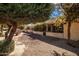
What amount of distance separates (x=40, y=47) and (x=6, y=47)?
30.9 inches

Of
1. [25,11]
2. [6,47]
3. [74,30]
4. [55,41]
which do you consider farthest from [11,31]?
[74,30]

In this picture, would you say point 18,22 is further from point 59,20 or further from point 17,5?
point 59,20

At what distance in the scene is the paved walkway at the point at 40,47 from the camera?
636 centimetres

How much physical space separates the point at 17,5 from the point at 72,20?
1347 mm

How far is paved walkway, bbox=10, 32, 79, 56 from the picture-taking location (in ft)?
20.9

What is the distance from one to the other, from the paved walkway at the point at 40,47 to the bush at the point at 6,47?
6.2 inches

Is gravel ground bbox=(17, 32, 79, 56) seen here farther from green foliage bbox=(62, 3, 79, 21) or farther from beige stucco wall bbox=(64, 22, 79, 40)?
green foliage bbox=(62, 3, 79, 21)

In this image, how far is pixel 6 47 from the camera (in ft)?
21.3

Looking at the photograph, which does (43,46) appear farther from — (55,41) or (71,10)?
(71,10)

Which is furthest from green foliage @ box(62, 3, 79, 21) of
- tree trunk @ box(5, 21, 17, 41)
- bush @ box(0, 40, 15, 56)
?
bush @ box(0, 40, 15, 56)

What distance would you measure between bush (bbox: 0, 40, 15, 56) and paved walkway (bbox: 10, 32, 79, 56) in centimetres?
16

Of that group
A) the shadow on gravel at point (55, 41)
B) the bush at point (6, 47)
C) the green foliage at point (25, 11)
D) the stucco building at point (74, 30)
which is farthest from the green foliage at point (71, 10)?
the bush at point (6, 47)

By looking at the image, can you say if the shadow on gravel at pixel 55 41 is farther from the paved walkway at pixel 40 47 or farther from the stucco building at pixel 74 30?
the stucco building at pixel 74 30

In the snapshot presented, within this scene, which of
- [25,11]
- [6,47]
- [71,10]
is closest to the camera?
[25,11]
